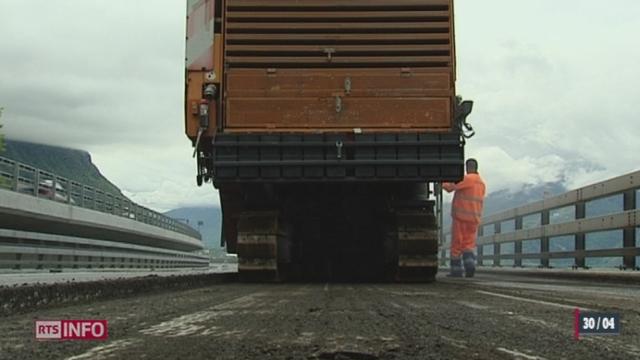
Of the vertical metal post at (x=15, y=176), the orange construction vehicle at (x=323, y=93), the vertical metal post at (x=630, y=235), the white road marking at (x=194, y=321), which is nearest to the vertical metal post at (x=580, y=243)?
the vertical metal post at (x=630, y=235)

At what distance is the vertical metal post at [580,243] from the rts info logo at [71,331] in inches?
417

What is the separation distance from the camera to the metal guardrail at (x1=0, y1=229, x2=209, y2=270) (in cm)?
1154

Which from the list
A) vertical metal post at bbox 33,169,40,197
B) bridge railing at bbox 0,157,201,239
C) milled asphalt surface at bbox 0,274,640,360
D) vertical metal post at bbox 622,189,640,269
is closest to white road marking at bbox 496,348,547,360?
milled asphalt surface at bbox 0,274,640,360

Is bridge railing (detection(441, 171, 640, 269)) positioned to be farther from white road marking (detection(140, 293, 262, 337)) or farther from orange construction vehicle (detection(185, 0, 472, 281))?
white road marking (detection(140, 293, 262, 337))

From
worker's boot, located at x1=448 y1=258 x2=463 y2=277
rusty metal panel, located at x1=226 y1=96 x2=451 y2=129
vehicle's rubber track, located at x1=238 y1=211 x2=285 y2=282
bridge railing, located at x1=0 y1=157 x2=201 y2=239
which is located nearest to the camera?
rusty metal panel, located at x1=226 y1=96 x2=451 y2=129

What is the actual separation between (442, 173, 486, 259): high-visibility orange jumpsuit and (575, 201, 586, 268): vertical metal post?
187cm

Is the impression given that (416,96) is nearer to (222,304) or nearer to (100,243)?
(222,304)

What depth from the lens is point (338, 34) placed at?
365 inches

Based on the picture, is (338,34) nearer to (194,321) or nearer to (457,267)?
(194,321)

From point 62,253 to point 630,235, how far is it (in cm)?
994

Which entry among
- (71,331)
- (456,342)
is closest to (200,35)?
(71,331)

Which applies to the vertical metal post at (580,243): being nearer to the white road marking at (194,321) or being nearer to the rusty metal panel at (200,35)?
the rusty metal panel at (200,35)

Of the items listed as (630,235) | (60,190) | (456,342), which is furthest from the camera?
(60,190)

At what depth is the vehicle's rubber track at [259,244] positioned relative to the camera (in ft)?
32.6
